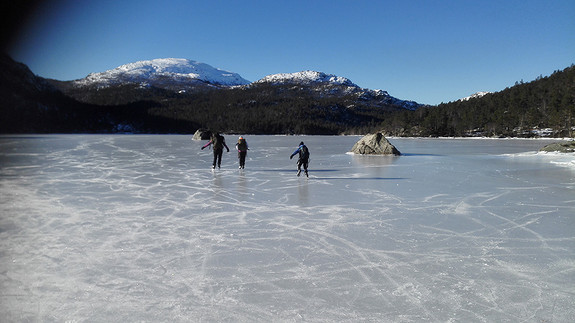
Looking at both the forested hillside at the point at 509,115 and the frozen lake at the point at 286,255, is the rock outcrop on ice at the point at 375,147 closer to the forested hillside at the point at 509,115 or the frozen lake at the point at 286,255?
the frozen lake at the point at 286,255

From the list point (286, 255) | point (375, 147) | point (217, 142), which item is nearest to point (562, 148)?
point (375, 147)

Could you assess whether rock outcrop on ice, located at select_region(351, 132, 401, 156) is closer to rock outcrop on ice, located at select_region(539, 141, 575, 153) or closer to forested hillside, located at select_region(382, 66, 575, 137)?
rock outcrop on ice, located at select_region(539, 141, 575, 153)

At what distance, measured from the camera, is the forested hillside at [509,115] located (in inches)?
3019

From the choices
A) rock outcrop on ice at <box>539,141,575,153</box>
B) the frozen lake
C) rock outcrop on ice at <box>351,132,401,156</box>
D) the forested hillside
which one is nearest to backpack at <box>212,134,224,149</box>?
the frozen lake

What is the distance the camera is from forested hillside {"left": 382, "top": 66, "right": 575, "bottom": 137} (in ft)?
252

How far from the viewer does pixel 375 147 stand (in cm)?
2128

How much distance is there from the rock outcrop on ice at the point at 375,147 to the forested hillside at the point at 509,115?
62.1 metres

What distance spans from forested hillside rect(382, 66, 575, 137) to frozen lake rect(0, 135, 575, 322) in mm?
75938

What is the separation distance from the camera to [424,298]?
3.03 m

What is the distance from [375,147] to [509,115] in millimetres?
82952

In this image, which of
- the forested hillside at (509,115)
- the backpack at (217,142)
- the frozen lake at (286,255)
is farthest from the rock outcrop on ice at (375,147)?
the forested hillside at (509,115)

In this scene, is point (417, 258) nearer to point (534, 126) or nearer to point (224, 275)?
point (224, 275)

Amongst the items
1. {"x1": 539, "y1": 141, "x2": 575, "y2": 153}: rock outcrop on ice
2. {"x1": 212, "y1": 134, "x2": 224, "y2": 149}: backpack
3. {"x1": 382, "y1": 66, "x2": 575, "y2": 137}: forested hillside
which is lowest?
{"x1": 539, "y1": 141, "x2": 575, "y2": 153}: rock outcrop on ice

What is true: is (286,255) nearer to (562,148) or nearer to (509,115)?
(562,148)
